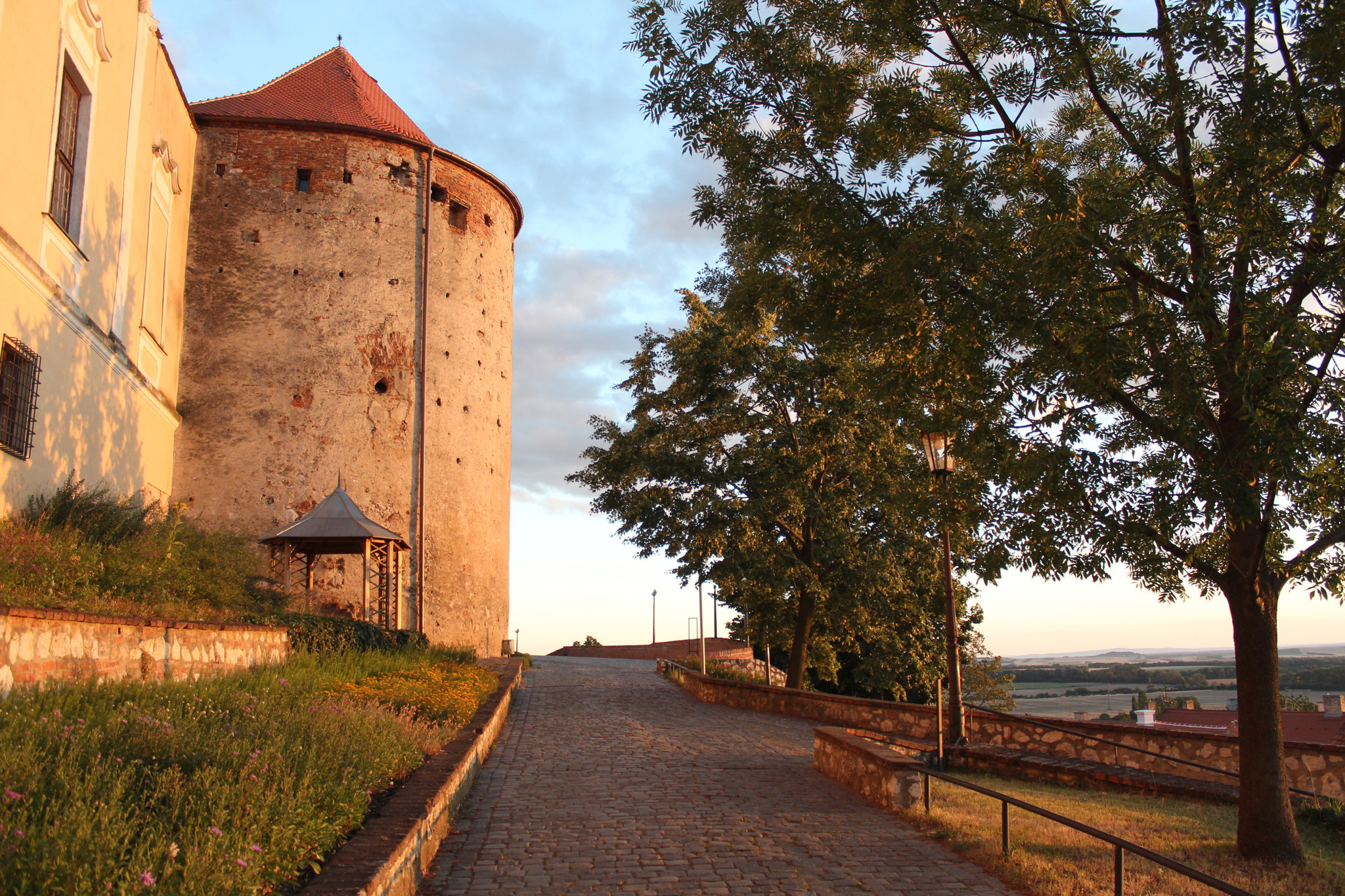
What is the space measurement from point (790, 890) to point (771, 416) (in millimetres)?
15184

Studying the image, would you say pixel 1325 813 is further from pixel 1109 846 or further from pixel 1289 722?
pixel 1289 722

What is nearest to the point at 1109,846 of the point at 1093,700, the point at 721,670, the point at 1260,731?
the point at 1260,731

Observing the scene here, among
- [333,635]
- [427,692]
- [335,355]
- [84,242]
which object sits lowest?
[427,692]

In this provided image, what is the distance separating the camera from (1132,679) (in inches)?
4296

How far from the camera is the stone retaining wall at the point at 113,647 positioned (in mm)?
7168

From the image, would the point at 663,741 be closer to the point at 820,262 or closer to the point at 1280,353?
the point at 820,262

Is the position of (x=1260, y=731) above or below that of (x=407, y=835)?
above

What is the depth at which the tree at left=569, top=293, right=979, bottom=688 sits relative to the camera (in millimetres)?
19906

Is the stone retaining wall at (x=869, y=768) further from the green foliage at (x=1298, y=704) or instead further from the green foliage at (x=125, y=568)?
the green foliage at (x=1298, y=704)

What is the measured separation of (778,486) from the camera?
1994cm

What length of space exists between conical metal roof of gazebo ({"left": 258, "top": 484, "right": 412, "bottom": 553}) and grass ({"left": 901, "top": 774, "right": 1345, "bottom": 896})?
14.6 meters

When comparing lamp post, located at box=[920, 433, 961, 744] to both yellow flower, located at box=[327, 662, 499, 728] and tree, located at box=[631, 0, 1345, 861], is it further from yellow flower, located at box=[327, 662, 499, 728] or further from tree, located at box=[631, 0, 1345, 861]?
yellow flower, located at box=[327, 662, 499, 728]

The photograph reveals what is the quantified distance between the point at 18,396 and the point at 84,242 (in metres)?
3.42

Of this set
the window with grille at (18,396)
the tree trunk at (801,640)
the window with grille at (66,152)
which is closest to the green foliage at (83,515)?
the window with grille at (18,396)
